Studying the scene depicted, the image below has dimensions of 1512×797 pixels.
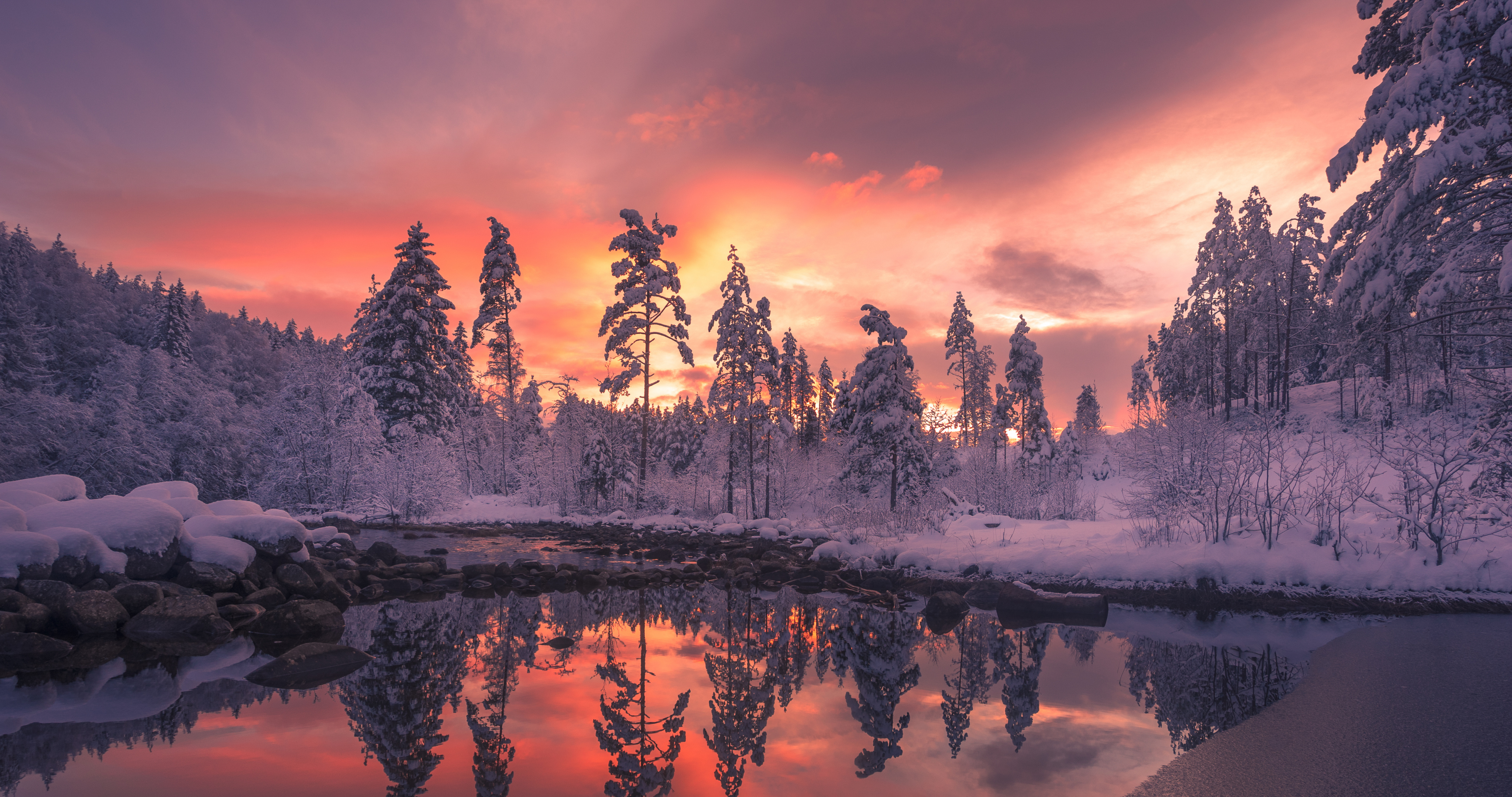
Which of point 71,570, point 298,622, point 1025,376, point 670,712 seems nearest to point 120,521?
point 71,570

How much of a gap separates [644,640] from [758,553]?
29.6 ft

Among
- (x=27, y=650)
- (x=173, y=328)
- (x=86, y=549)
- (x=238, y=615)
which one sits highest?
(x=173, y=328)

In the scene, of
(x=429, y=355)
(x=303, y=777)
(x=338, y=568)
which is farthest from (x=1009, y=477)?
(x=429, y=355)

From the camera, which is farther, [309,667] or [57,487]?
[57,487]

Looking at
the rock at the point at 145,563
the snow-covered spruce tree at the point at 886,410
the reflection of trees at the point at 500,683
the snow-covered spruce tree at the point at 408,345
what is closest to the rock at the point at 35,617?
the rock at the point at 145,563

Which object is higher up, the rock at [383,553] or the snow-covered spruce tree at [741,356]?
the snow-covered spruce tree at [741,356]

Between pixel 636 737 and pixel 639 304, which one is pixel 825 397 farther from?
pixel 636 737

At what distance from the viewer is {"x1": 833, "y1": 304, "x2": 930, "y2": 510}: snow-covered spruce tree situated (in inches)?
1069

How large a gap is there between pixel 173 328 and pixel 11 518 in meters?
51.8

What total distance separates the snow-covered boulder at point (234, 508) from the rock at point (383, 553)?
305 centimetres

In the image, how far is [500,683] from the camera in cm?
848

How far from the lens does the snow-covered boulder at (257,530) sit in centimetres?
1290

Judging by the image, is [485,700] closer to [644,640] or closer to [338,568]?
[644,640]

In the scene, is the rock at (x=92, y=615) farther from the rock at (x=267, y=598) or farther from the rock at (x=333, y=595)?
the rock at (x=333, y=595)
